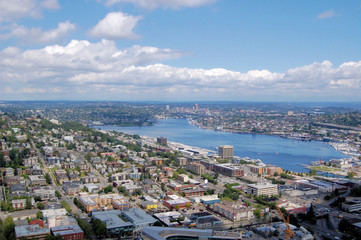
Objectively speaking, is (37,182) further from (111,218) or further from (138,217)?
(138,217)

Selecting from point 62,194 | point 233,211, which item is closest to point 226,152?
point 233,211

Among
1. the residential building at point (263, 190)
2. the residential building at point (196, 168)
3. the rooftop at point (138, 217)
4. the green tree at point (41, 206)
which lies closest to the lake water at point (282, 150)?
the residential building at point (196, 168)

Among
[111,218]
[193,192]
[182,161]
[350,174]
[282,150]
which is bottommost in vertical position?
[282,150]

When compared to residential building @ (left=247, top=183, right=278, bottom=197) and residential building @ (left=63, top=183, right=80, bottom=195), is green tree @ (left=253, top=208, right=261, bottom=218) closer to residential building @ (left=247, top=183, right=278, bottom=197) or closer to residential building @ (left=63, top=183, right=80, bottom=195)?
residential building @ (left=247, top=183, right=278, bottom=197)

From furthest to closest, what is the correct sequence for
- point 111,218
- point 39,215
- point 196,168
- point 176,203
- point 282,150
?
1. point 282,150
2. point 196,168
3. point 176,203
4. point 39,215
5. point 111,218

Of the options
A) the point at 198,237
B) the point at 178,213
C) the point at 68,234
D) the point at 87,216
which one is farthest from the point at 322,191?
the point at 68,234

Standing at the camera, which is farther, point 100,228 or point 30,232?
point 100,228

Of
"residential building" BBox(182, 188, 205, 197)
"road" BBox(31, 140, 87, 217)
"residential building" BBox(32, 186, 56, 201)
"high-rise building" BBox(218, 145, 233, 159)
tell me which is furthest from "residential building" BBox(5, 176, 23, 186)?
"high-rise building" BBox(218, 145, 233, 159)

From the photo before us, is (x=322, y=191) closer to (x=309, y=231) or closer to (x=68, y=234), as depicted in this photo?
Answer: (x=309, y=231)
